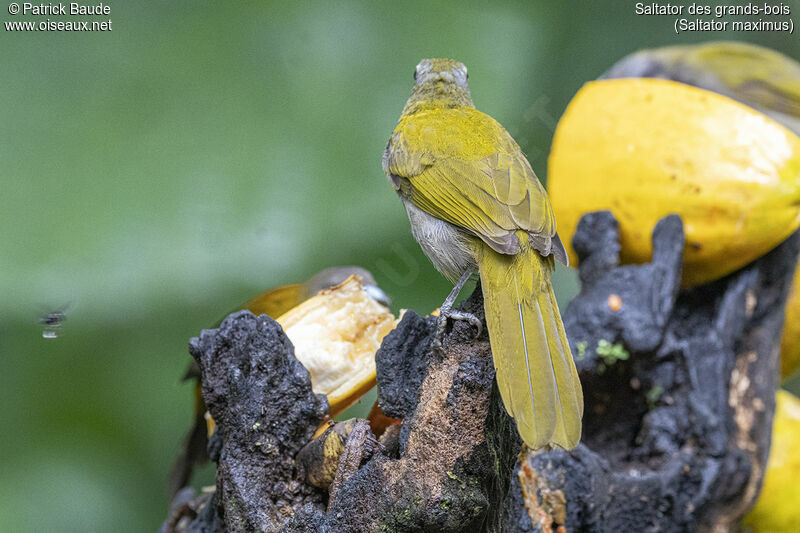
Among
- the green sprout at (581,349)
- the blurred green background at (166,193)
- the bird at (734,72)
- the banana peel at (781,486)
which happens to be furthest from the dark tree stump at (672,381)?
the blurred green background at (166,193)

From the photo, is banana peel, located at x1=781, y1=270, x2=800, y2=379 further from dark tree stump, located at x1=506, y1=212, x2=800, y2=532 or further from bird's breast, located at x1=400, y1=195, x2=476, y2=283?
bird's breast, located at x1=400, y1=195, x2=476, y2=283

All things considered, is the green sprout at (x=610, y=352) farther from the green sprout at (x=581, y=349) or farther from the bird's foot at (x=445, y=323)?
→ the bird's foot at (x=445, y=323)

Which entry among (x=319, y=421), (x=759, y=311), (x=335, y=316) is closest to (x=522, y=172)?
(x=335, y=316)

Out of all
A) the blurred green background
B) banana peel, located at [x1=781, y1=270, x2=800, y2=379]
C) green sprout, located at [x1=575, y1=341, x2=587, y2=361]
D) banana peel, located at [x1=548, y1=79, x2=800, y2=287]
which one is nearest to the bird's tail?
green sprout, located at [x1=575, y1=341, x2=587, y2=361]

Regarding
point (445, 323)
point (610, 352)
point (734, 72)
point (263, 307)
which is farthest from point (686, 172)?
point (263, 307)

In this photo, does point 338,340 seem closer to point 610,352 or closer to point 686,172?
point 610,352

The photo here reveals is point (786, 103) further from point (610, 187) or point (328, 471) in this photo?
point (328, 471)
